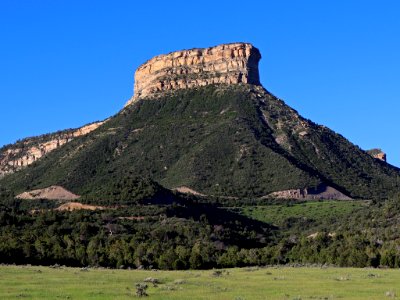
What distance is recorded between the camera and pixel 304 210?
141000 mm

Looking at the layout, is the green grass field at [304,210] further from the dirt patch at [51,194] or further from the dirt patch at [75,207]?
the dirt patch at [51,194]

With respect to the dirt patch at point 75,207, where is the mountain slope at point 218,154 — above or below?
above

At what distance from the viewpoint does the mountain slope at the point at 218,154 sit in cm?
15900

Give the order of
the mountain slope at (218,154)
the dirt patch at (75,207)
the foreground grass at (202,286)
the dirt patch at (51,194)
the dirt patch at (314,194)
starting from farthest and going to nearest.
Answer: the mountain slope at (218,154)
the dirt patch at (314,194)
the dirt patch at (51,194)
the dirt patch at (75,207)
the foreground grass at (202,286)

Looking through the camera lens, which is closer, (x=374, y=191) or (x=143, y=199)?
(x=143, y=199)

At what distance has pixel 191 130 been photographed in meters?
178

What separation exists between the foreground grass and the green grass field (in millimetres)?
80846

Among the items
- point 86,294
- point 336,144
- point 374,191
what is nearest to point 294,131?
point 336,144

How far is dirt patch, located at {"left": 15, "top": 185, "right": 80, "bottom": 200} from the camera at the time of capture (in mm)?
150663

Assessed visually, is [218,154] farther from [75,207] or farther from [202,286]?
[202,286]

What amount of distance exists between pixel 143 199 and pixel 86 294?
312 feet

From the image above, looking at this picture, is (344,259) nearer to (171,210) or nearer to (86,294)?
(86,294)

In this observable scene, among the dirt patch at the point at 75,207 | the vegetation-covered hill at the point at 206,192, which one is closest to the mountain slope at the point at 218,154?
the vegetation-covered hill at the point at 206,192

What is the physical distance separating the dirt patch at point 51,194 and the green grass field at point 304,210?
35.9 meters
